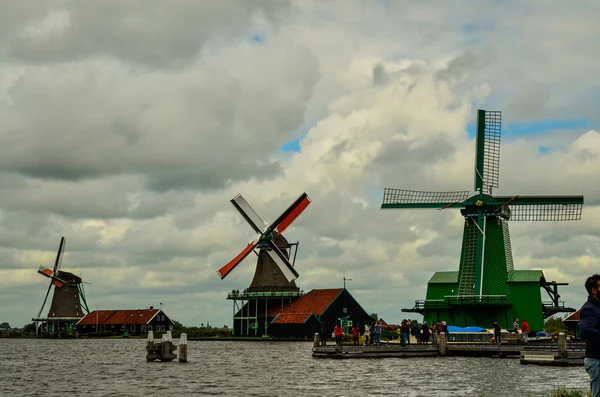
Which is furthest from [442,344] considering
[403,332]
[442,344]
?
[403,332]

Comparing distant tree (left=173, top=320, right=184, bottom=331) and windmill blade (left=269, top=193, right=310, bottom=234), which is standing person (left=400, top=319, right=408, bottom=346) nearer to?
windmill blade (left=269, top=193, right=310, bottom=234)

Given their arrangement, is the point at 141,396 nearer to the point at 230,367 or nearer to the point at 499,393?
the point at 499,393

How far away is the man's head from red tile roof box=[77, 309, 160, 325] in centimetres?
10574

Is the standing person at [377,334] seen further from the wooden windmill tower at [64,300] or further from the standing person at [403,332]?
the wooden windmill tower at [64,300]

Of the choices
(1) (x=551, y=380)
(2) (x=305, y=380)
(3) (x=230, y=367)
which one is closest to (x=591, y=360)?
(1) (x=551, y=380)

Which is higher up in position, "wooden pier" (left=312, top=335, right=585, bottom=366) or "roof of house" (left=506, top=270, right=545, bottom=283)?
"roof of house" (left=506, top=270, right=545, bottom=283)

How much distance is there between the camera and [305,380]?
33.3 m

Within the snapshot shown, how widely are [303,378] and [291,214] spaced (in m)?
52.5

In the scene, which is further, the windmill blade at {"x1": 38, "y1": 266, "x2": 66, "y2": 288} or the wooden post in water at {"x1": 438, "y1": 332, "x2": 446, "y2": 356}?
the windmill blade at {"x1": 38, "y1": 266, "x2": 66, "y2": 288}

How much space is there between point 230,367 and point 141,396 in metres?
15.1

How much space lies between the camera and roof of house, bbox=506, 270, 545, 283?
196 feet

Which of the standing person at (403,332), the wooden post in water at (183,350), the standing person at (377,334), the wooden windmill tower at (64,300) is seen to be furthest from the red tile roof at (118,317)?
the standing person at (403,332)

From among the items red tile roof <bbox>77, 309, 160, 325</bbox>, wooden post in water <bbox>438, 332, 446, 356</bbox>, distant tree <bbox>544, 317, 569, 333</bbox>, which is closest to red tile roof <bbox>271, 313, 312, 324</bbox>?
distant tree <bbox>544, 317, 569, 333</bbox>

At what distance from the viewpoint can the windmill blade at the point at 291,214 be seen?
3378 inches
